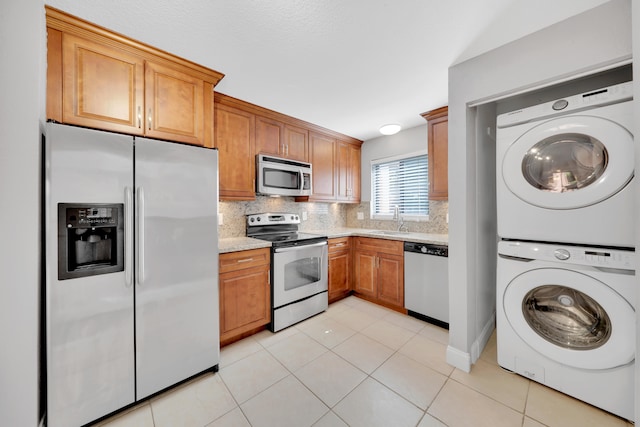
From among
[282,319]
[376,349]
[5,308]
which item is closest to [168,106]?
[5,308]

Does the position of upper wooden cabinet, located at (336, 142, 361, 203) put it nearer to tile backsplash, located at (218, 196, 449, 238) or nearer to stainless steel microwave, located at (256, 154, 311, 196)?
tile backsplash, located at (218, 196, 449, 238)

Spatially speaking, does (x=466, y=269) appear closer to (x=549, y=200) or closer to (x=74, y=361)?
(x=549, y=200)

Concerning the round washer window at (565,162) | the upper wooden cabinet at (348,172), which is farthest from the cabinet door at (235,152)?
the round washer window at (565,162)

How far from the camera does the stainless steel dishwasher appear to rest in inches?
95.1

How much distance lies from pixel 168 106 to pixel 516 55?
2.47m

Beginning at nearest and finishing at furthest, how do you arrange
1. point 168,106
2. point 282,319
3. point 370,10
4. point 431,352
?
1. point 370,10
2. point 168,106
3. point 431,352
4. point 282,319

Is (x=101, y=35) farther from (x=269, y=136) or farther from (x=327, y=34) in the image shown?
(x=269, y=136)

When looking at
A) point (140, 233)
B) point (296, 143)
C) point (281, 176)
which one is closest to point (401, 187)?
point (296, 143)

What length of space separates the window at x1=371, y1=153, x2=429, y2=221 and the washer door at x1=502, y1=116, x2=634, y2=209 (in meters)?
1.47

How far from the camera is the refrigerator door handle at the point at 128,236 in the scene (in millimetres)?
1438

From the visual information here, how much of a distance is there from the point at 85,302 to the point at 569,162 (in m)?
3.07

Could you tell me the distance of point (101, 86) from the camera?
1.51 m

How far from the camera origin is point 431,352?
2061 mm

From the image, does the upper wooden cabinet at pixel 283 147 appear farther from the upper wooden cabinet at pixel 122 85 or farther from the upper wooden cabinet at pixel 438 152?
the upper wooden cabinet at pixel 438 152
